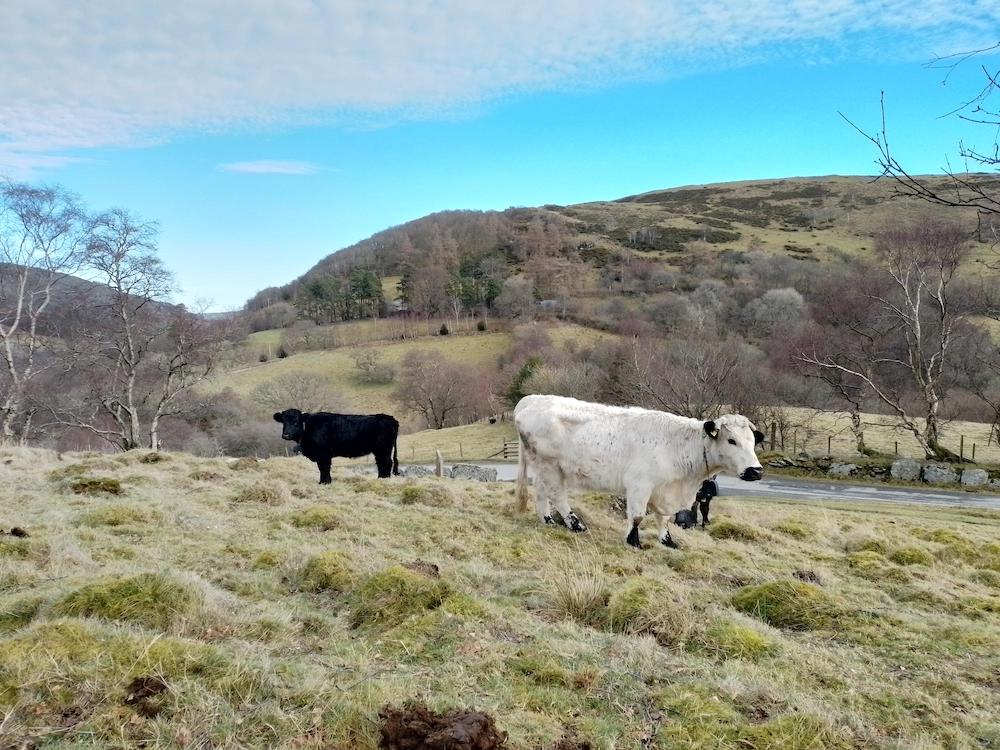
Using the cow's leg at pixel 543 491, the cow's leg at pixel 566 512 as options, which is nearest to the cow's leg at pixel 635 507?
the cow's leg at pixel 566 512

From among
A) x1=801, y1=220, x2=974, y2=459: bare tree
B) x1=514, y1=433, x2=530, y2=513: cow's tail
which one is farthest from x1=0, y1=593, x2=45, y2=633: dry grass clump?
x1=801, y1=220, x2=974, y2=459: bare tree

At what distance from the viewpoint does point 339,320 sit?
4493 inches

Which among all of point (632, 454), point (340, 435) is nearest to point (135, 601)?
point (632, 454)

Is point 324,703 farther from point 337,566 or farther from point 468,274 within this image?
point 468,274

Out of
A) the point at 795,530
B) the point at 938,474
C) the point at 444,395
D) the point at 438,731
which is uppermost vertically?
the point at 438,731

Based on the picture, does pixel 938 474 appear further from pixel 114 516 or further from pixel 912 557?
pixel 114 516

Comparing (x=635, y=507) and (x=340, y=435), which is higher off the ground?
(x=340, y=435)

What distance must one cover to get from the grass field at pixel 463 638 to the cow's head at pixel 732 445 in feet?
5.29

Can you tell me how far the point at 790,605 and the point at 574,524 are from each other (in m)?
5.00

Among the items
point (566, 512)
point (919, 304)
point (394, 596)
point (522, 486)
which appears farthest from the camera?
point (919, 304)

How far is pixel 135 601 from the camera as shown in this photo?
17.1 ft

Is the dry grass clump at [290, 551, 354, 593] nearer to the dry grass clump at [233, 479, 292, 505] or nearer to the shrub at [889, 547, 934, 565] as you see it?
the dry grass clump at [233, 479, 292, 505]

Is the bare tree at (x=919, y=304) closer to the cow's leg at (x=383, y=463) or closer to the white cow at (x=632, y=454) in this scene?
the cow's leg at (x=383, y=463)

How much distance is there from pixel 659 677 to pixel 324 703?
2405 millimetres
